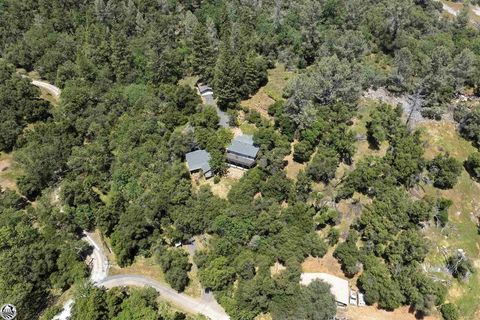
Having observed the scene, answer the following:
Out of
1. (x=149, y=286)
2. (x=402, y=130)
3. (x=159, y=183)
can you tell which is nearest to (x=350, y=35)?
(x=402, y=130)

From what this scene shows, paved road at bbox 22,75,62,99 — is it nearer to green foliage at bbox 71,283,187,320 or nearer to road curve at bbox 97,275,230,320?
road curve at bbox 97,275,230,320

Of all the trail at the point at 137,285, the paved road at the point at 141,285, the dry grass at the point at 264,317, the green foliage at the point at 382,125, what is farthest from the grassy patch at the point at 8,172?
the green foliage at the point at 382,125

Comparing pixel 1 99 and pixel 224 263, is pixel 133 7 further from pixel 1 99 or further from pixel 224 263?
pixel 224 263

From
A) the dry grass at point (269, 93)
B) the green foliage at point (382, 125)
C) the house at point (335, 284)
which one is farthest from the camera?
the dry grass at point (269, 93)

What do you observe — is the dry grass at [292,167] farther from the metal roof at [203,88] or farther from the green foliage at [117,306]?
the green foliage at [117,306]

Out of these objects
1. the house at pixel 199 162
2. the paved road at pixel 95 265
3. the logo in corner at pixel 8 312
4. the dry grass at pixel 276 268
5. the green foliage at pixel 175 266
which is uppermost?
the house at pixel 199 162

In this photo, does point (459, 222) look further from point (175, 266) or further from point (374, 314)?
A: point (175, 266)
